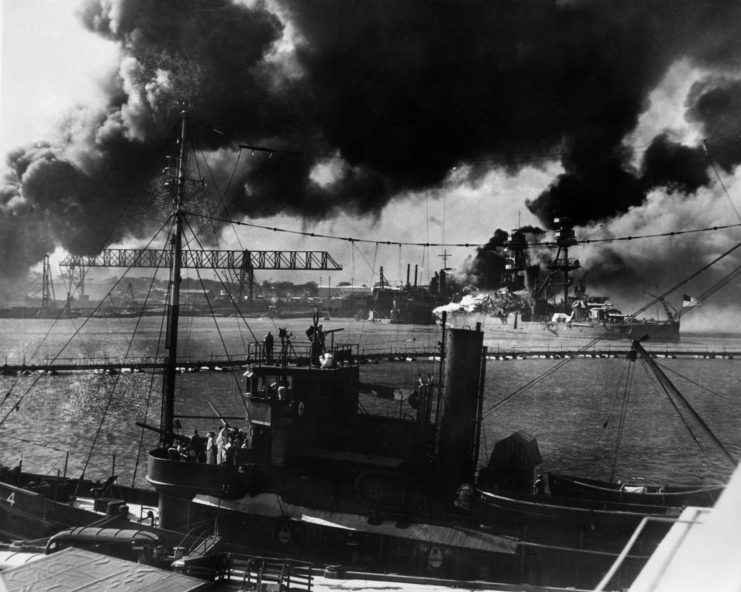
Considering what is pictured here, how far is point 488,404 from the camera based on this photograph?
19031 millimetres

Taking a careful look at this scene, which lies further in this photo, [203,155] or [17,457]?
[17,457]

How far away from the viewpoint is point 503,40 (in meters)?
9.42

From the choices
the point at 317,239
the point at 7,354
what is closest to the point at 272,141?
the point at 317,239

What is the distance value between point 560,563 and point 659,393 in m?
15.4

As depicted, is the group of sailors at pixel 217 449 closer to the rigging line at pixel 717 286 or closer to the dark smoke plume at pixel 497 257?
the dark smoke plume at pixel 497 257

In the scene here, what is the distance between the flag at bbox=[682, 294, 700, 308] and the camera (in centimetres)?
963

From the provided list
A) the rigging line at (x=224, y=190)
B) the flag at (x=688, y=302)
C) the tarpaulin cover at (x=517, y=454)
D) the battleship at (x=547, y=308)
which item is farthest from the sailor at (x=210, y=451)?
the flag at (x=688, y=302)

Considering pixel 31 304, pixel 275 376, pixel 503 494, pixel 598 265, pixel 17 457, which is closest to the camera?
pixel 503 494

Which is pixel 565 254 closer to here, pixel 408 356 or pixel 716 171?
pixel 716 171

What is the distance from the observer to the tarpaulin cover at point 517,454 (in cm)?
964

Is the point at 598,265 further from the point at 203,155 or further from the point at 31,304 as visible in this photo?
the point at 31,304

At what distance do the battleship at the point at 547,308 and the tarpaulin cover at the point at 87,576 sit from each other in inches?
275

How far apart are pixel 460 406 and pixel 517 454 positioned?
4.01 ft

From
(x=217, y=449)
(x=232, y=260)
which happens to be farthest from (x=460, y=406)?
(x=232, y=260)
